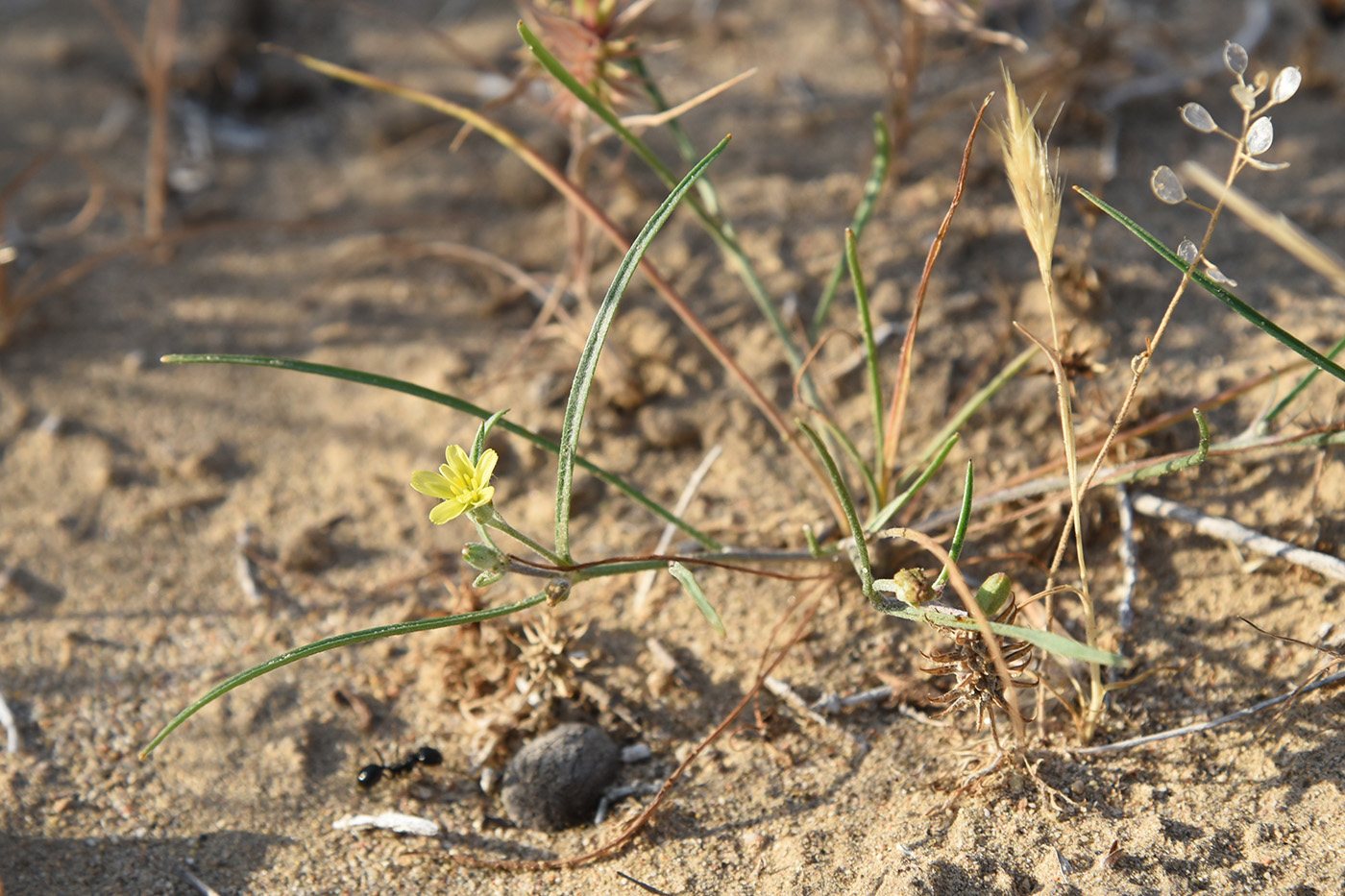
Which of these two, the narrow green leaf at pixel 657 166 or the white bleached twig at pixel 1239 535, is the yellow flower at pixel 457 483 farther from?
the white bleached twig at pixel 1239 535

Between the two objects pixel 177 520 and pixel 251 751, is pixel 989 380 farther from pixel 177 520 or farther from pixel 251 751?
pixel 177 520

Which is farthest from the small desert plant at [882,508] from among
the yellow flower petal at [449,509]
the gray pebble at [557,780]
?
the gray pebble at [557,780]

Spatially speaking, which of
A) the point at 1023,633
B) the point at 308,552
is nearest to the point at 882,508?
the point at 1023,633

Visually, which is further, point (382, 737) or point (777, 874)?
point (382, 737)

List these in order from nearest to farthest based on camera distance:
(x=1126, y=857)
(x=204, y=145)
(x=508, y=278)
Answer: (x=1126, y=857) < (x=508, y=278) < (x=204, y=145)

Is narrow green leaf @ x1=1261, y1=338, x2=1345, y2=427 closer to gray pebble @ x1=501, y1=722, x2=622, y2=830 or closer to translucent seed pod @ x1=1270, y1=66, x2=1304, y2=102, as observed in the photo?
translucent seed pod @ x1=1270, y1=66, x2=1304, y2=102

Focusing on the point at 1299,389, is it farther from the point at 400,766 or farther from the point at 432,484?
the point at 400,766

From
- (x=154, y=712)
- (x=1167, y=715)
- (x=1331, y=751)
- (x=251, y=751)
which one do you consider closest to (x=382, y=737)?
(x=251, y=751)
